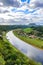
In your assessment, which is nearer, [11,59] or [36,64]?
[11,59]

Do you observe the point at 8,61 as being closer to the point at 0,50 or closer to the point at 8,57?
the point at 8,57

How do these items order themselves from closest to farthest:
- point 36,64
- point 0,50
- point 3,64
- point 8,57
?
point 3,64, point 8,57, point 36,64, point 0,50

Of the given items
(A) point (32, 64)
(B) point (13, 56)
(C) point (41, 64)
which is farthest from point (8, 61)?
(C) point (41, 64)

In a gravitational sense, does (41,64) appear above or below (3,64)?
below

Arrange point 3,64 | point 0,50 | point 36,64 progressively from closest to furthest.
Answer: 1. point 3,64
2. point 36,64
3. point 0,50

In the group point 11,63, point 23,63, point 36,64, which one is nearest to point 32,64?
point 36,64

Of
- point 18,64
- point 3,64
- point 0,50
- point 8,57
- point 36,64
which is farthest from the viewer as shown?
point 0,50

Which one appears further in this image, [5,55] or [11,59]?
[5,55]

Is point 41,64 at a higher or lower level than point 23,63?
lower

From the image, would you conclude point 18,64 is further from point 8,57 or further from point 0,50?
point 0,50
